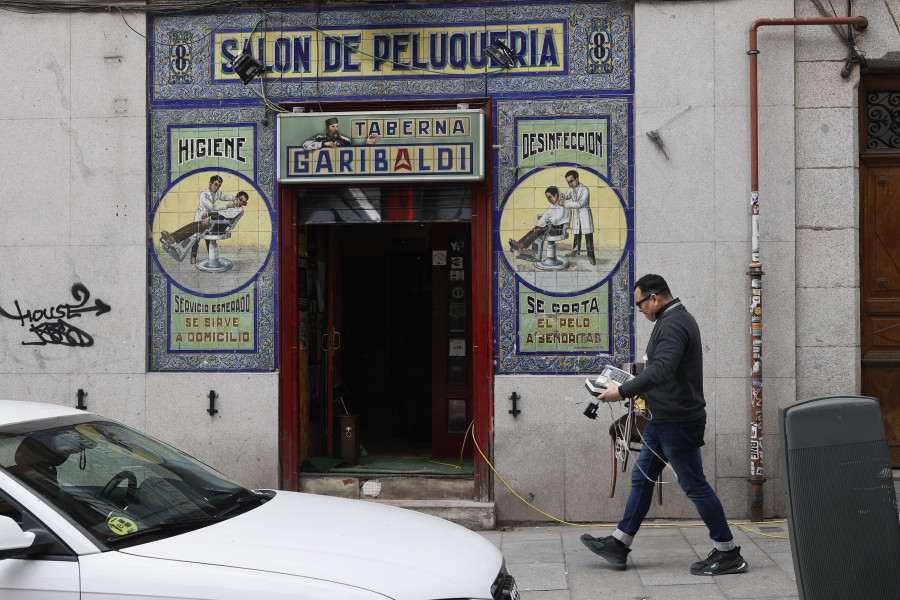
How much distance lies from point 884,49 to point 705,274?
243 cm

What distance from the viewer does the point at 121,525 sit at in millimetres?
3383

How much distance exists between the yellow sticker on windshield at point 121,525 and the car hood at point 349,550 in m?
0.16

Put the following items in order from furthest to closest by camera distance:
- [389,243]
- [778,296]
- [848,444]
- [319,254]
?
[389,243]
[319,254]
[778,296]
[848,444]

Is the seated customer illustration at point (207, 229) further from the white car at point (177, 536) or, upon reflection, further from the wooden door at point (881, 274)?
the wooden door at point (881, 274)

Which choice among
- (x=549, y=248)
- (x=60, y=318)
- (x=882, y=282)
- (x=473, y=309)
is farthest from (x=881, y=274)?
(x=60, y=318)

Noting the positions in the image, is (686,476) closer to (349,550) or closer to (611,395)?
(611,395)

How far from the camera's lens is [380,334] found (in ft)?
39.4

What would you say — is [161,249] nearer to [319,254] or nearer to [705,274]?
[319,254]

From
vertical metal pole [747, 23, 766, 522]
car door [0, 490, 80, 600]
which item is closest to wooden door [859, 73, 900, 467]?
vertical metal pole [747, 23, 766, 522]

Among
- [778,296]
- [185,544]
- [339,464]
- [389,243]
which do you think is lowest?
[339,464]

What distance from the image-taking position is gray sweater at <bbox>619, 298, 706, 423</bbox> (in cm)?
546

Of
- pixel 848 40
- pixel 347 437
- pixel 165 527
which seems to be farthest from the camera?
pixel 347 437

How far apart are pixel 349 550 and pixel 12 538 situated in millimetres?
1221

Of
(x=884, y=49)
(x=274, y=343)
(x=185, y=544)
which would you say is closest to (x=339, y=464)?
(x=274, y=343)
